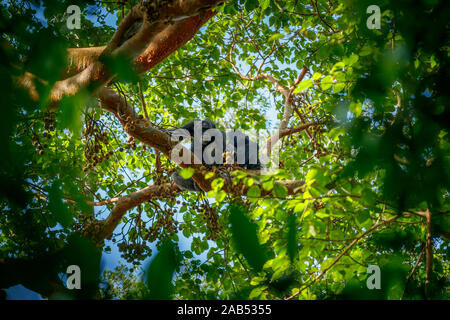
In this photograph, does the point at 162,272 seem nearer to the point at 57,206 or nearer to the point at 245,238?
the point at 245,238

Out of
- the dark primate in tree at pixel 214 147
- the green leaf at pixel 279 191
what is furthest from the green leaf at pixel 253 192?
the dark primate in tree at pixel 214 147

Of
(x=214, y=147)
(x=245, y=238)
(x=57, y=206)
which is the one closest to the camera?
(x=245, y=238)

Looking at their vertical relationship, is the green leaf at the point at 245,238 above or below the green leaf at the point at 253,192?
below

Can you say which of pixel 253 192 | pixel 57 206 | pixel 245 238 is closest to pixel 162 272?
pixel 245 238

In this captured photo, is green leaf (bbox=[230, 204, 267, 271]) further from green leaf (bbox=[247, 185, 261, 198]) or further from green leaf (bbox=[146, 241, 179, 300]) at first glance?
green leaf (bbox=[247, 185, 261, 198])

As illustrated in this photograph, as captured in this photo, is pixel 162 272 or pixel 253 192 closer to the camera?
pixel 162 272

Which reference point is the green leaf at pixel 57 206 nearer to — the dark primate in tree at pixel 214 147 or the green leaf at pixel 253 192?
the green leaf at pixel 253 192

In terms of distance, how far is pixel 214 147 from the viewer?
4227 mm

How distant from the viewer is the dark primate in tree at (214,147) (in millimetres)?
3830

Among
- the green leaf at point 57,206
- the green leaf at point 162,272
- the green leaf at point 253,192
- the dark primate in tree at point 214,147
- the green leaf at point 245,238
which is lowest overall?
the green leaf at point 162,272

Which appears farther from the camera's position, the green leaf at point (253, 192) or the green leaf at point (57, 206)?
the green leaf at point (253, 192)

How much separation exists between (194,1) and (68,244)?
1303 millimetres

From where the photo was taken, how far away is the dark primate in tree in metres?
3.83
